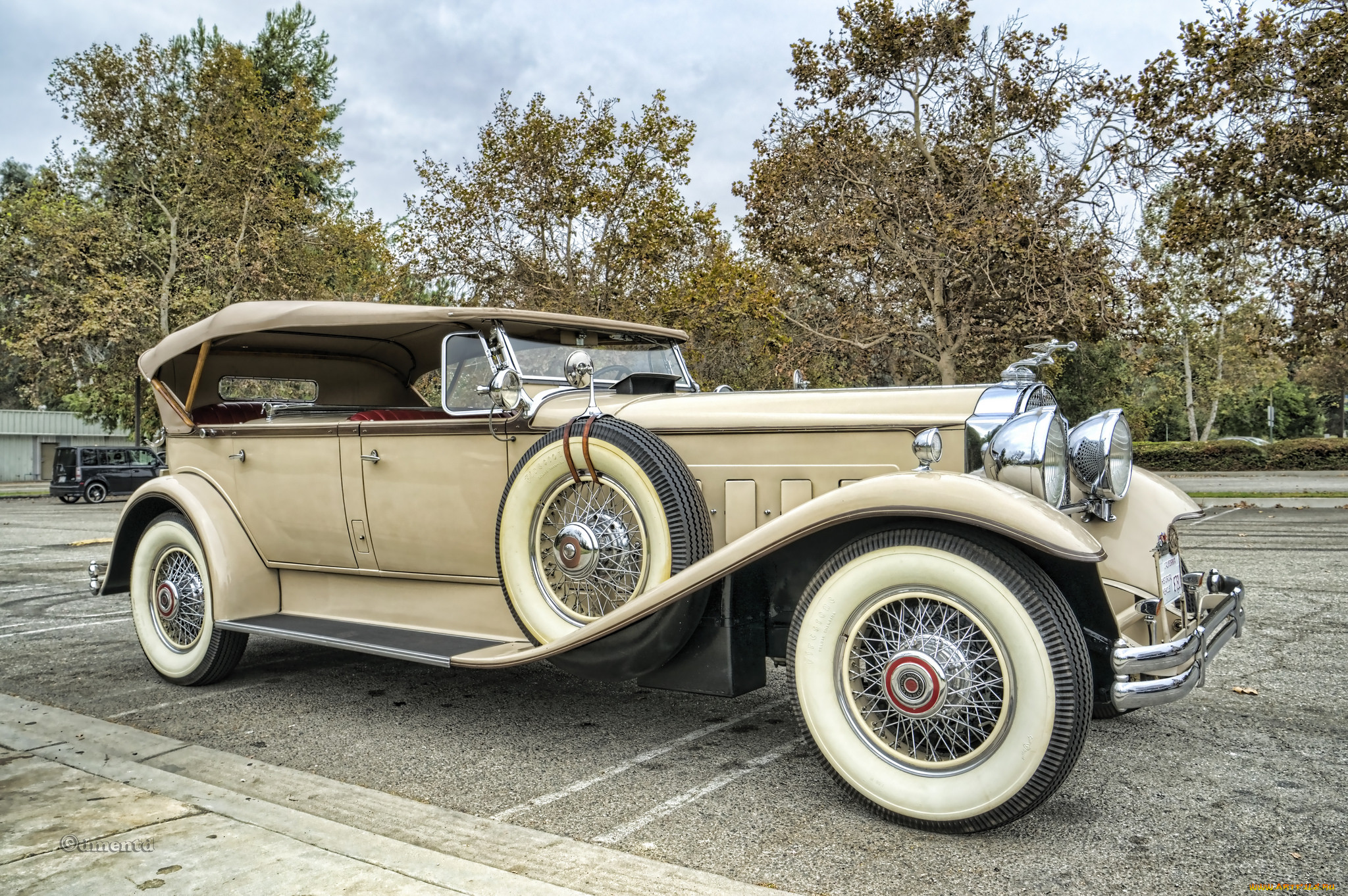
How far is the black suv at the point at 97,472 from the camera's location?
81.3 feet

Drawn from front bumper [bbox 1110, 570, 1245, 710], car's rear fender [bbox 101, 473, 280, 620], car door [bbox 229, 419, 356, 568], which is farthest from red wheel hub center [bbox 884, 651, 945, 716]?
car's rear fender [bbox 101, 473, 280, 620]

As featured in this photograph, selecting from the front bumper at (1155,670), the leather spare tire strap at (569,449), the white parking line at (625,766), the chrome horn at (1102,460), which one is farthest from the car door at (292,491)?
the front bumper at (1155,670)

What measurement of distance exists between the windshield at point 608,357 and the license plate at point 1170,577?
2.57 meters

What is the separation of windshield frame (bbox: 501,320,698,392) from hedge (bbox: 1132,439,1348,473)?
77.6 feet

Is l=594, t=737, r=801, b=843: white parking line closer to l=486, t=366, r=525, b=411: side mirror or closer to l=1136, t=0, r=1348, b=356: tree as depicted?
l=486, t=366, r=525, b=411: side mirror

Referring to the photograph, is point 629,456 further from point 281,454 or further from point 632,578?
point 281,454

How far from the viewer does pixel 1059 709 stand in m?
2.66

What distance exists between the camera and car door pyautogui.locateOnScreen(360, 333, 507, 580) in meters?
4.23

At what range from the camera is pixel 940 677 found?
2830 millimetres

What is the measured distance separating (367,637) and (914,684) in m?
2.61

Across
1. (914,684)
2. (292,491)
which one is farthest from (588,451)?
(292,491)

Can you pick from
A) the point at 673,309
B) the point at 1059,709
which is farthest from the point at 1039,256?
the point at 1059,709

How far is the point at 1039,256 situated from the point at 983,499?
13.3 m

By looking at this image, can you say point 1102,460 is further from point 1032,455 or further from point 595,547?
point 595,547
